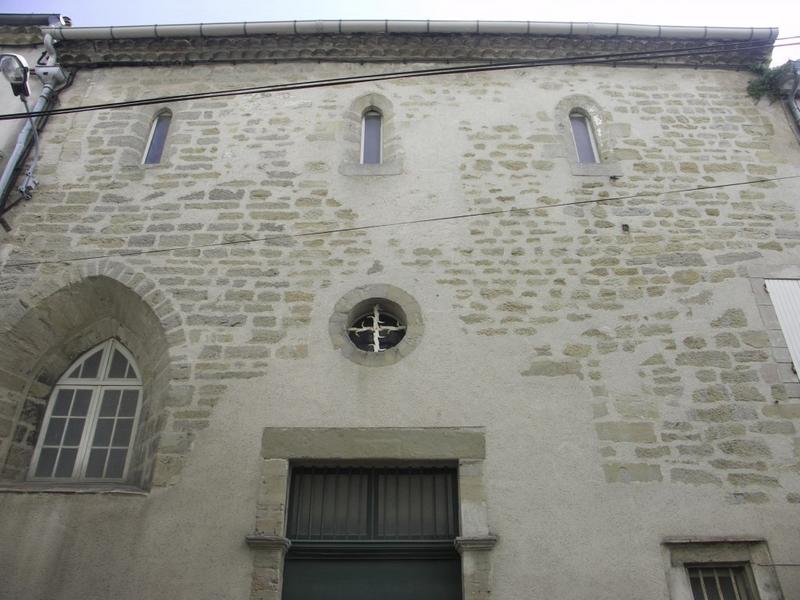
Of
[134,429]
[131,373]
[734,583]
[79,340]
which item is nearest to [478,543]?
[734,583]

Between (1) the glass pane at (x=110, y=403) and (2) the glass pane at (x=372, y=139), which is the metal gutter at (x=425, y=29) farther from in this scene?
(1) the glass pane at (x=110, y=403)

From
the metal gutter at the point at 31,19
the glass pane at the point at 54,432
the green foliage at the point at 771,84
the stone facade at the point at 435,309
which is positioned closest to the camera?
the stone facade at the point at 435,309

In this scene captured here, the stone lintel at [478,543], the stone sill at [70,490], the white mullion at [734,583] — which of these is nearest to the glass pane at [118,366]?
the stone sill at [70,490]

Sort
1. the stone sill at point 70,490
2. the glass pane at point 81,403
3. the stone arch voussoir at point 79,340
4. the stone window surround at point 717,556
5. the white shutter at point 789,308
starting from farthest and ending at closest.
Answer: the glass pane at point 81,403, the white shutter at point 789,308, the stone arch voussoir at point 79,340, the stone sill at point 70,490, the stone window surround at point 717,556

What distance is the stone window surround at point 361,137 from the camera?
6266 mm

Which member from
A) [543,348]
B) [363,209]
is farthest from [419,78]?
[543,348]

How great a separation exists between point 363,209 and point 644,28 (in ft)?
13.0

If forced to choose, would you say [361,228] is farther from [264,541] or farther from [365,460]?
[264,541]

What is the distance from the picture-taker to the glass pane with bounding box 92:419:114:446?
17.6 feet

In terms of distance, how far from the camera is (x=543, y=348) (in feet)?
17.2

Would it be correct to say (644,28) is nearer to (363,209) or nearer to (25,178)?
(363,209)

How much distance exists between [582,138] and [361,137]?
95.2 inches

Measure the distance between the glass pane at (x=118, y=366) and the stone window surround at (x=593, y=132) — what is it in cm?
479

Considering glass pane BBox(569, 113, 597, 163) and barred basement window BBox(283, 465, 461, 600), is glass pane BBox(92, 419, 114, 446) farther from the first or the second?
glass pane BBox(569, 113, 597, 163)
